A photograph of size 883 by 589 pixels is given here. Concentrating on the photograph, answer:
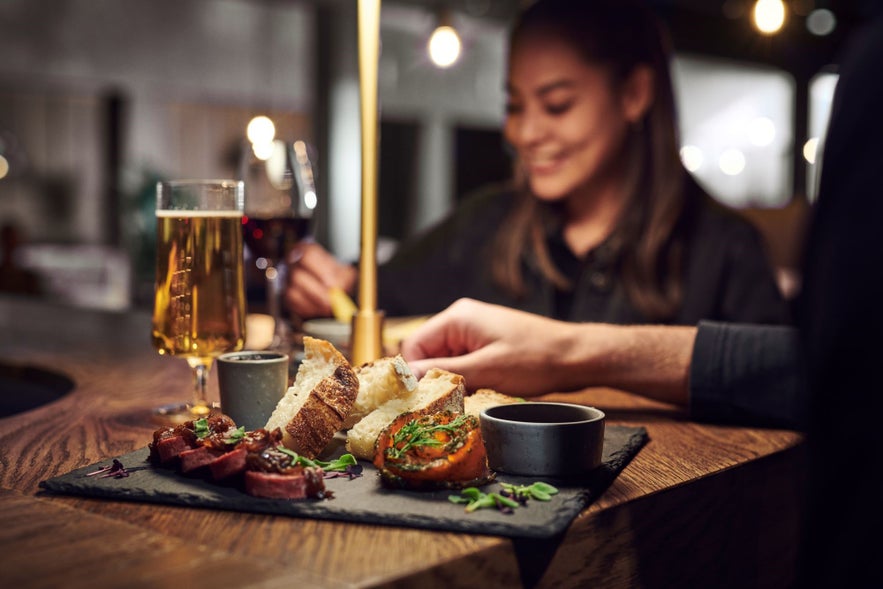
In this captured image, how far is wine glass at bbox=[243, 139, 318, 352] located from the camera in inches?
66.7

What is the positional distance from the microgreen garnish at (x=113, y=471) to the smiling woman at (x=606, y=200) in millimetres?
1822

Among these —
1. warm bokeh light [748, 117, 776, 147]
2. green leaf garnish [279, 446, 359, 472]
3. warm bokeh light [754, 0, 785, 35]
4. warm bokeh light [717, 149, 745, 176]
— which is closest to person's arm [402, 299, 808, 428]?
green leaf garnish [279, 446, 359, 472]

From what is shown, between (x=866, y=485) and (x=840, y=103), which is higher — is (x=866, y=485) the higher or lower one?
the lower one

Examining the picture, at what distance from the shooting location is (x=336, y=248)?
29.3 ft

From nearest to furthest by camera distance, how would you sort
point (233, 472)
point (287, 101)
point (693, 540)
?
point (233, 472), point (693, 540), point (287, 101)

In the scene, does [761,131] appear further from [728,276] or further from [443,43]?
[728,276]

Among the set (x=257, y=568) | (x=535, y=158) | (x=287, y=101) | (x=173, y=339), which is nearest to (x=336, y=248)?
(x=287, y=101)

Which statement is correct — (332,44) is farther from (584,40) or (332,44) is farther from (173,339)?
(173,339)

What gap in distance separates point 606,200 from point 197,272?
1755 mm

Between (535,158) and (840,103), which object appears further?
(535,158)

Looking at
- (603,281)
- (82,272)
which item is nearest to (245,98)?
(82,272)

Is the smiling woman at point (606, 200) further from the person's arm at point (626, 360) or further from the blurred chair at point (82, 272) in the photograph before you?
the blurred chair at point (82, 272)

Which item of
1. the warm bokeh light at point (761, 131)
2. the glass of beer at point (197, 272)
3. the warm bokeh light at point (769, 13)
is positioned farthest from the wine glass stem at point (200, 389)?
the warm bokeh light at point (761, 131)

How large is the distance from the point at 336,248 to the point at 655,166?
6.47m
